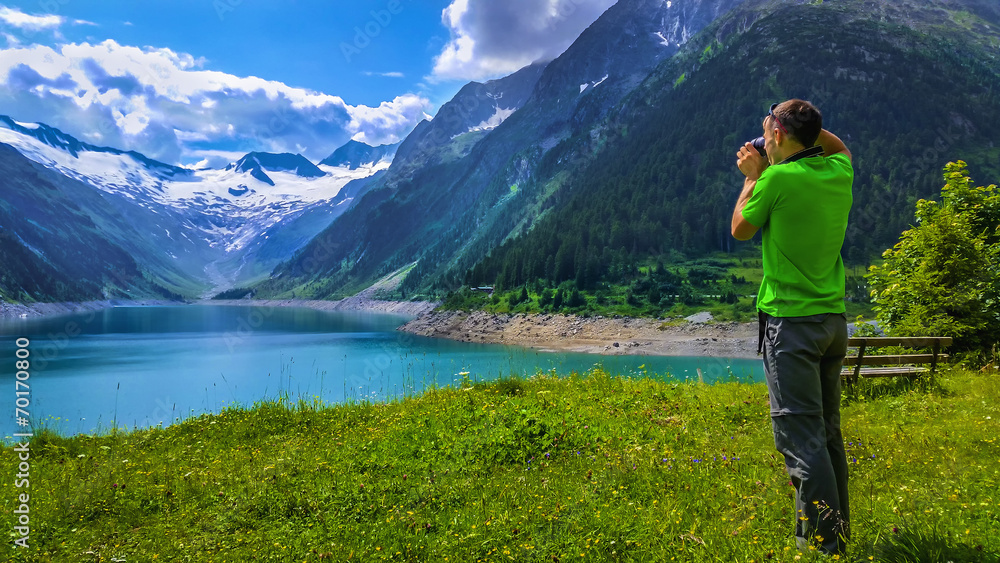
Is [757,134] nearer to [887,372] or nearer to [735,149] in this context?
[735,149]

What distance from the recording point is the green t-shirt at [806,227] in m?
3.22

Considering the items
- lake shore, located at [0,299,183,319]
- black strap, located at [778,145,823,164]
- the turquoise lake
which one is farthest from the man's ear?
lake shore, located at [0,299,183,319]

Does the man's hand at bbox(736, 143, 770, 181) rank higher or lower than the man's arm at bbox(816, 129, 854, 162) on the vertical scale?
lower

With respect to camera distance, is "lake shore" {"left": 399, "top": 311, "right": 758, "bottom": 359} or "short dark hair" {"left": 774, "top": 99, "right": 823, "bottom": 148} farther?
"lake shore" {"left": 399, "top": 311, "right": 758, "bottom": 359}

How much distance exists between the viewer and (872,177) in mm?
125375

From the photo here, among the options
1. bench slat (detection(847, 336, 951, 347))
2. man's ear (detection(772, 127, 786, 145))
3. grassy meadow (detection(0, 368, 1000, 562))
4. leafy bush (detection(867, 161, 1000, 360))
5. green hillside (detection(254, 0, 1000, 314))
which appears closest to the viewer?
man's ear (detection(772, 127, 786, 145))

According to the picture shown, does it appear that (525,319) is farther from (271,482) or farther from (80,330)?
(80,330)

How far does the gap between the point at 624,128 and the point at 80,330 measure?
181686mm

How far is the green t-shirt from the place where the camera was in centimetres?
322

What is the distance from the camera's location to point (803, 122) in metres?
3.44

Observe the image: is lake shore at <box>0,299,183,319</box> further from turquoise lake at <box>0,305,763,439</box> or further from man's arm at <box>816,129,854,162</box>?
man's arm at <box>816,129,854,162</box>

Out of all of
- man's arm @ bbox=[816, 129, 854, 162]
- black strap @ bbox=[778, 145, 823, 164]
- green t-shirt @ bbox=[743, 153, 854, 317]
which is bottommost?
green t-shirt @ bbox=[743, 153, 854, 317]

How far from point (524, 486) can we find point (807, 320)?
10.7 ft

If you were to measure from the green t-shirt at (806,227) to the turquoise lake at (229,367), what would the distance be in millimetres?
14177
